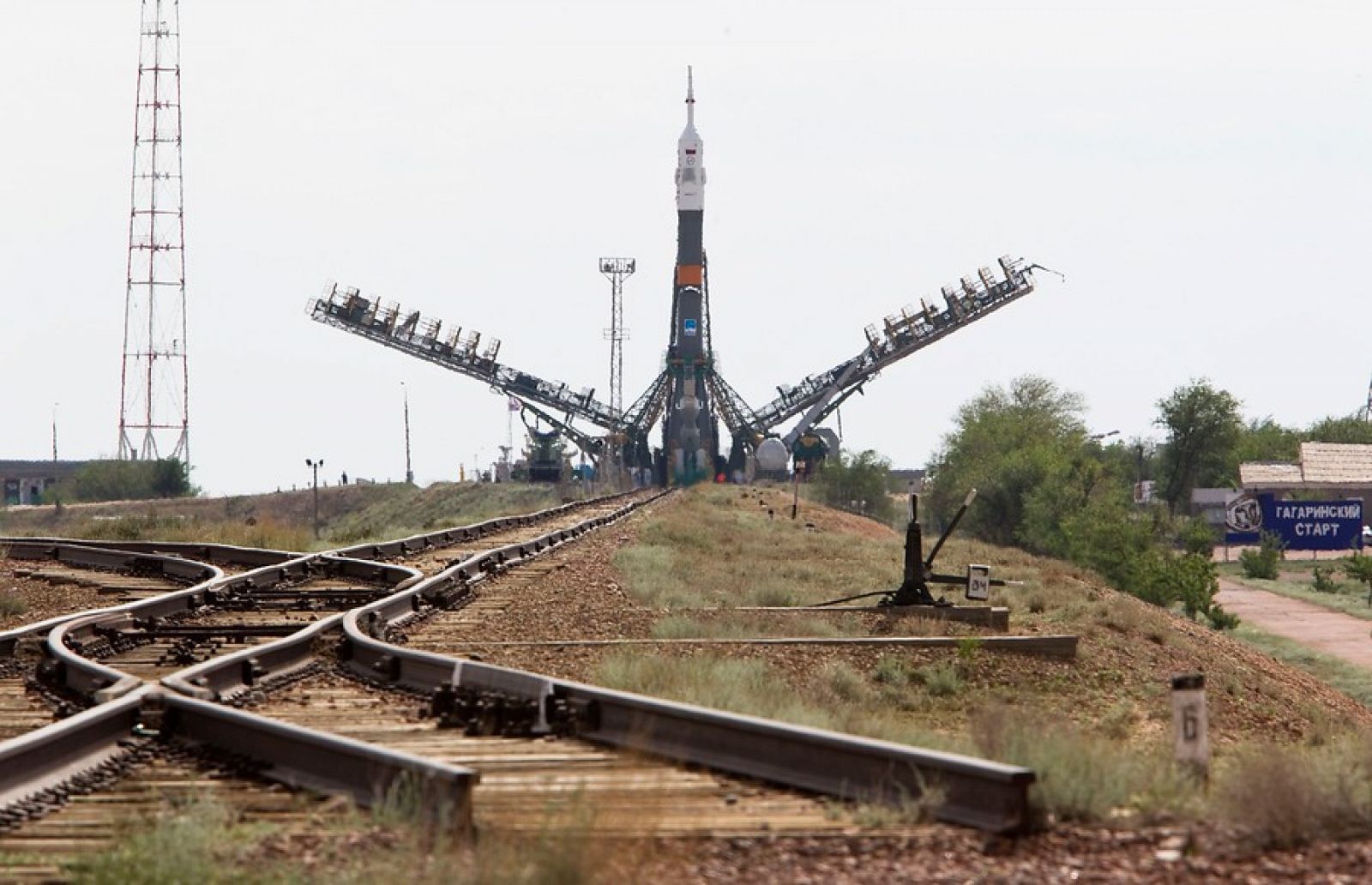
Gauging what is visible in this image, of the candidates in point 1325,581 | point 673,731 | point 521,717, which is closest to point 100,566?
point 521,717

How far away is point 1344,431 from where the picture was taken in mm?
121500

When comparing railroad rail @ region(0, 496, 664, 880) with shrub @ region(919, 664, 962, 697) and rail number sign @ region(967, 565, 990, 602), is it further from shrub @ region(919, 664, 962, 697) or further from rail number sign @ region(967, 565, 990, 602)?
rail number sign @ region(967, 565, 990, 602)

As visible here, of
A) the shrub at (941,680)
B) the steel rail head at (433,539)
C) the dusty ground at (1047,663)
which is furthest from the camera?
the steel rail head at (433,539)

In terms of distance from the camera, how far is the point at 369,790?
8.52m

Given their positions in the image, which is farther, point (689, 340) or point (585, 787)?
point (689, 340)

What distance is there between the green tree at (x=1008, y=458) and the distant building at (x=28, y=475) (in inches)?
2896

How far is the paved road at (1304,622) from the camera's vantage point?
4166cm

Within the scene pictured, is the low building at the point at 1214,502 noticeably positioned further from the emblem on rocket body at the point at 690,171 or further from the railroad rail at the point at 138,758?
the railroad rail at the point at 138,758

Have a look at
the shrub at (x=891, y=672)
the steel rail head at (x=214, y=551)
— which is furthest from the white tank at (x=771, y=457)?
the shrub at (x=891, y=672)

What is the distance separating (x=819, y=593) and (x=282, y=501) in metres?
90.1

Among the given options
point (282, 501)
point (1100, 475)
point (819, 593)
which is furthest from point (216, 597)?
point (282, 501)

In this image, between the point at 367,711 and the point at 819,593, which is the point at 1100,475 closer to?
the point at 819,593

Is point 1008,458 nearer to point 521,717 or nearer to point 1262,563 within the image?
point 1262,563

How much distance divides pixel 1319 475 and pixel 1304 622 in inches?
1741
